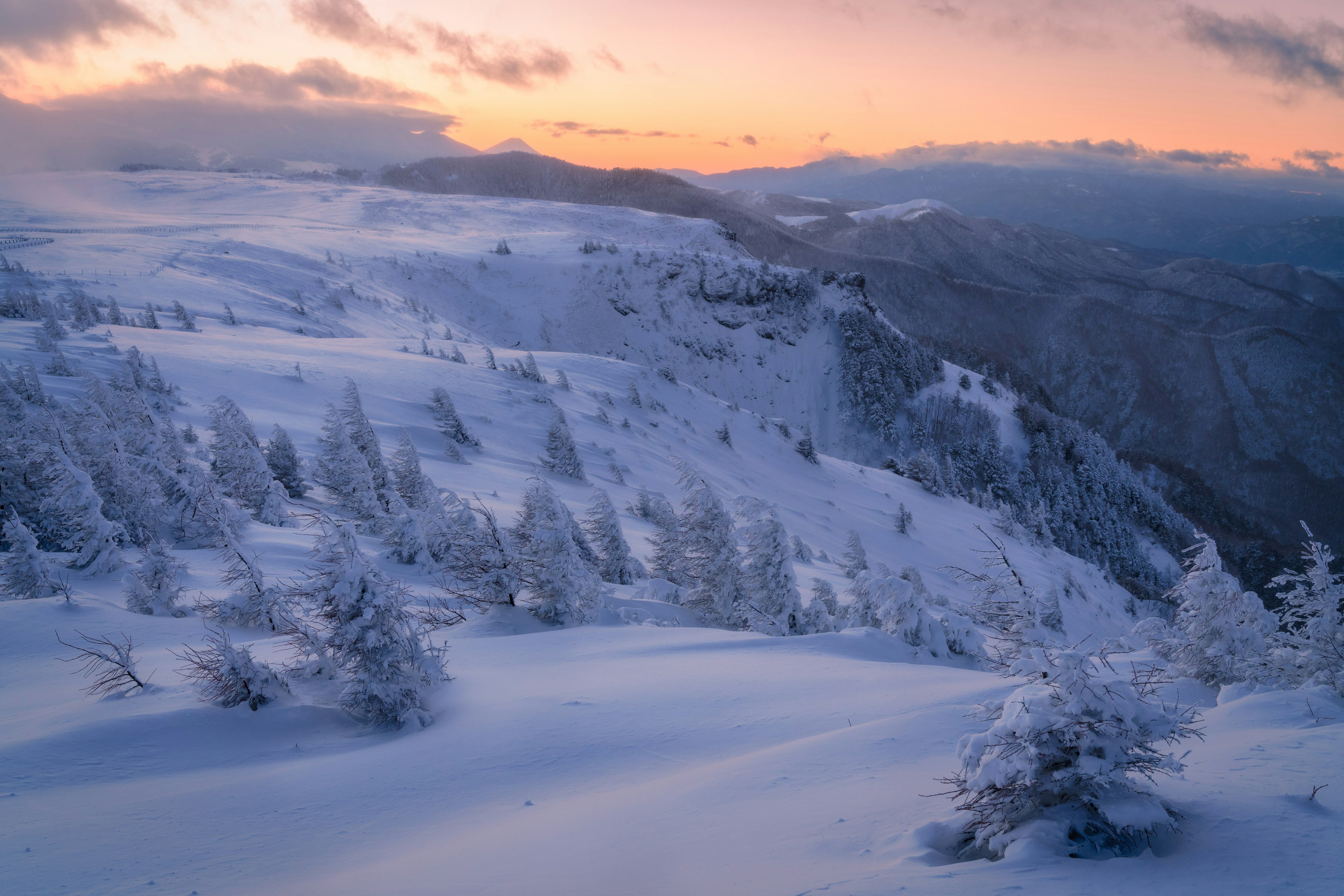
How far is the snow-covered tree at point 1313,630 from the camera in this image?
281 inches

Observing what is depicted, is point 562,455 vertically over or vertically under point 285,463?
under

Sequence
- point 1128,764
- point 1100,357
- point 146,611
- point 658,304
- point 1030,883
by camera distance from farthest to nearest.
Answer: point 1100,357, point 658,304, point 146,611, point 1128,764, point 1030,883

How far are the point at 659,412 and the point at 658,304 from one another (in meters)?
32.2

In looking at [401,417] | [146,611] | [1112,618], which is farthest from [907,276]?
[146,611]

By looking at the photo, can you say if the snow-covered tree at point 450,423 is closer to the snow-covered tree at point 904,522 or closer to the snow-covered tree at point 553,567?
the snow-covered tree at point 553,567

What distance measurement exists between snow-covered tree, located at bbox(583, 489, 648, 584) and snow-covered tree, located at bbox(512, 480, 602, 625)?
11.0 feet

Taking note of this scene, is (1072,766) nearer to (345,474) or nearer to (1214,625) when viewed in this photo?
(1214,625)

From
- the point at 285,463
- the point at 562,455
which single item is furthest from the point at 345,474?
the point at 562,455

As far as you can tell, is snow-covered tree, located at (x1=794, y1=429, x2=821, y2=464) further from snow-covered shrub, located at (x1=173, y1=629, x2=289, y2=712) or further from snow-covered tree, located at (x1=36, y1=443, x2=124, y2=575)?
snow-covered shrub, located at (x1=173, y1=629, x2=289, y2=712)

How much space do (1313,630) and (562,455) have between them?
66.9 feet

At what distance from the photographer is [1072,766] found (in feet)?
12.5

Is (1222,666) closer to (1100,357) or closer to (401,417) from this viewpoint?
(401,417)

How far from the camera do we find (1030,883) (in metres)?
3.41

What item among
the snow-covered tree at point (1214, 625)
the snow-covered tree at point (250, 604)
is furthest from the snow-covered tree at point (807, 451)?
the snow-covered tree at point (250, 604)
